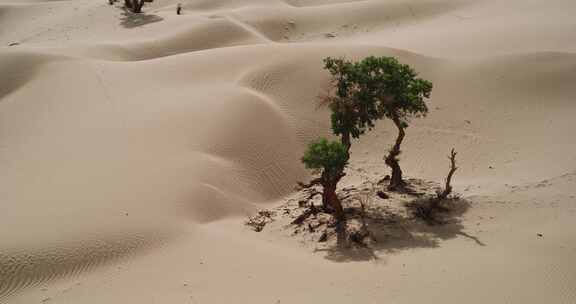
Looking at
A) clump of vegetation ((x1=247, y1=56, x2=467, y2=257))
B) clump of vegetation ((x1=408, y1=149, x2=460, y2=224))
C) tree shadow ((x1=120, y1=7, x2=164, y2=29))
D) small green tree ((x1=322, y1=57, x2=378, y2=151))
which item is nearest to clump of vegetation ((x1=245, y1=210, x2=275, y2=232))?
clump of vegetation ((x1=247, y1=56, x2=467, y2=257))

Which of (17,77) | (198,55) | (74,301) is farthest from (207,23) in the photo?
(74,301)

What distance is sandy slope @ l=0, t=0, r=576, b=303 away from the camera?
802 centimetres

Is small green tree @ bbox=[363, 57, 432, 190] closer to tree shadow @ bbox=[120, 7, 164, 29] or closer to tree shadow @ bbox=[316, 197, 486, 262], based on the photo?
tree shadow @ bbox=[316, 197, 486, 262]

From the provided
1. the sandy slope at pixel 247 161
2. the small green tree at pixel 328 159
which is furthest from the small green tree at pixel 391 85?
the sandy slope at pixel 247 161

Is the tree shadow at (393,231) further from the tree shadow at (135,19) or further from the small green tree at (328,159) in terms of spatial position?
the tree shadow at (135,19)

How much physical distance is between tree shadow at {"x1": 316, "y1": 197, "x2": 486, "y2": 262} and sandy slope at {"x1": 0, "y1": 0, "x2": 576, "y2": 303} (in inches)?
5.0

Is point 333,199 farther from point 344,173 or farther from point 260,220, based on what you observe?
point 260,220

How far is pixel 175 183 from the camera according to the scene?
35.3 feet

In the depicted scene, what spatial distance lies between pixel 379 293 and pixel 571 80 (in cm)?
1107

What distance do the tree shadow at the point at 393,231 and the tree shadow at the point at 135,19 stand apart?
18390 mm

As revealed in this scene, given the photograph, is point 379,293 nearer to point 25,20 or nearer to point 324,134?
point 324,134

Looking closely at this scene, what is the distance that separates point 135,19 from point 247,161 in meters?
16.1

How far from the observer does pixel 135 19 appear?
84.2 ft

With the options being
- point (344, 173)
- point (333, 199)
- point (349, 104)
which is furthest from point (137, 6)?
point (333, 199)
